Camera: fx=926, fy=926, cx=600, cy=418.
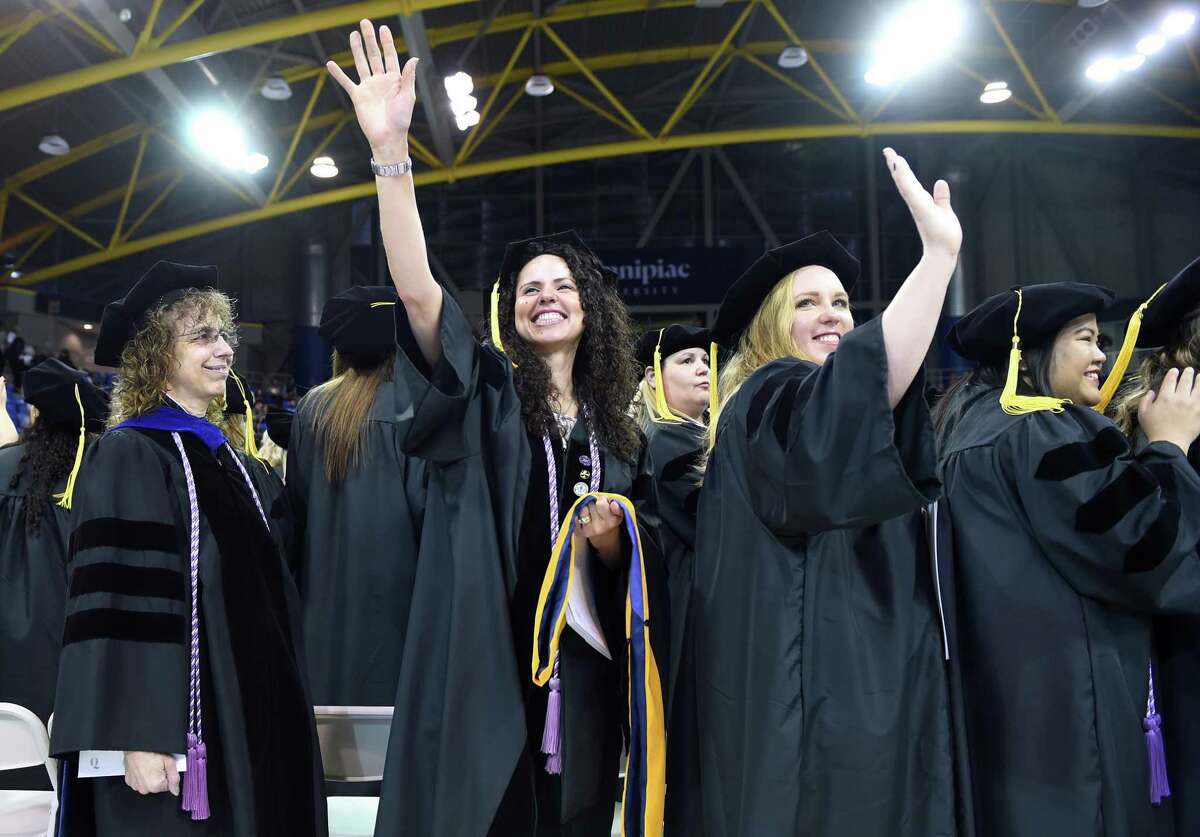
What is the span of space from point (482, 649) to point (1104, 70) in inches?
509

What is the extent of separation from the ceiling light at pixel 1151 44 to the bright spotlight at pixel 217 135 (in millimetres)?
11404

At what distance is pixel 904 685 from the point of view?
6.45 feet

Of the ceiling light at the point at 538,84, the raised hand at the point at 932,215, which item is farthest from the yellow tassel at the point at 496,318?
the ceiling light at the point at 538,84

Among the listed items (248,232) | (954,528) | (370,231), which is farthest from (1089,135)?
(954,528)

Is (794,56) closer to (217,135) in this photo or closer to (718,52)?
(718,52)

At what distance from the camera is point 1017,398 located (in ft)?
8.50

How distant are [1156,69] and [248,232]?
575 inches

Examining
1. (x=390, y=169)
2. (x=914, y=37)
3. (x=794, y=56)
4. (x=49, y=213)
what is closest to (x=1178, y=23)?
(x=914, y=37)

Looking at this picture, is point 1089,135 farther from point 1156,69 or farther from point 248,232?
point 248,232

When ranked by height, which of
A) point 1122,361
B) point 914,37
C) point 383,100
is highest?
point 914,37

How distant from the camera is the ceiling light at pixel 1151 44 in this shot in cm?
1117

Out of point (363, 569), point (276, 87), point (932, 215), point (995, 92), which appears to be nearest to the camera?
point (932, 215)

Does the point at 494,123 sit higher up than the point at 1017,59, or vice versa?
the point at 1017,59

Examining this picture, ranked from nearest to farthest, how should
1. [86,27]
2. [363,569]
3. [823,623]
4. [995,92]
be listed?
[823,623]
[363,569]
[86,27]
[995,92]
